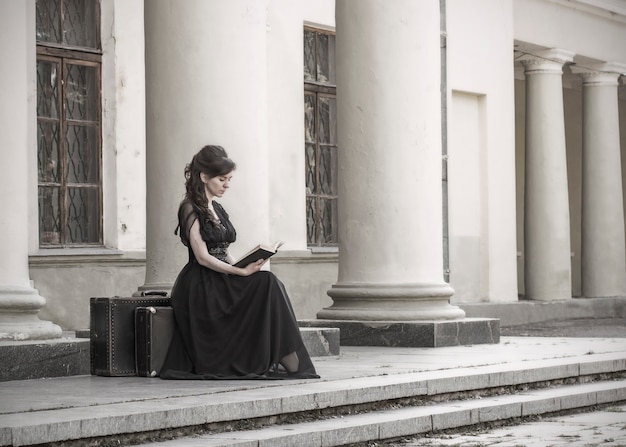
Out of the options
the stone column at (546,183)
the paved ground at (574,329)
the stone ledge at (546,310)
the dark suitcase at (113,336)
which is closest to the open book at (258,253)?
the dark suitcase at (113,336)

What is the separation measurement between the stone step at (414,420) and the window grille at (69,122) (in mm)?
7307

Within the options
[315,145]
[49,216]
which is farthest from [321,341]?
[315,145]

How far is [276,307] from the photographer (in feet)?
31.0

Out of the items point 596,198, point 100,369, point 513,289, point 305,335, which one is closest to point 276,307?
point 100,369

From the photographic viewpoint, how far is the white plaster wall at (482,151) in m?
22.0

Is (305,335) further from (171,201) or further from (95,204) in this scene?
(95,204)

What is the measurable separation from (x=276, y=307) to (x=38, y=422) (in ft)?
10.6

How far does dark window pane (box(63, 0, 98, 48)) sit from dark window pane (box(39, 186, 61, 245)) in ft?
5.91

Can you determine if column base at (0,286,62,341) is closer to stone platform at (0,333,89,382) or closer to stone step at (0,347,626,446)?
stone platform at (0,333,89,382)

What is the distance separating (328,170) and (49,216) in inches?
216

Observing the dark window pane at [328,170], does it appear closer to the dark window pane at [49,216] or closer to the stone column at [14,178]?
the dark window pane at [49,216]

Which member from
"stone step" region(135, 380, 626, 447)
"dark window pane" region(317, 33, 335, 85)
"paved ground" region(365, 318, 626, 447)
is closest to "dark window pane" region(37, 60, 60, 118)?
"dark window pane" region(317, 33, 335, 85)

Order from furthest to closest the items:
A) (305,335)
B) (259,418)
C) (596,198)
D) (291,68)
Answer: (596,198) → (291,68) → (305,335) → (259,418)

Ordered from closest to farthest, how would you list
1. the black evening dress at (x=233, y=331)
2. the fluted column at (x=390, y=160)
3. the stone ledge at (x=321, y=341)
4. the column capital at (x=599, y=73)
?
the black evening dress at (x=233, y=331)
the stone ledge at (x=321, y=341)
the fluted column at (x=390, y=160)
the column capital at (x=599, y=73)
